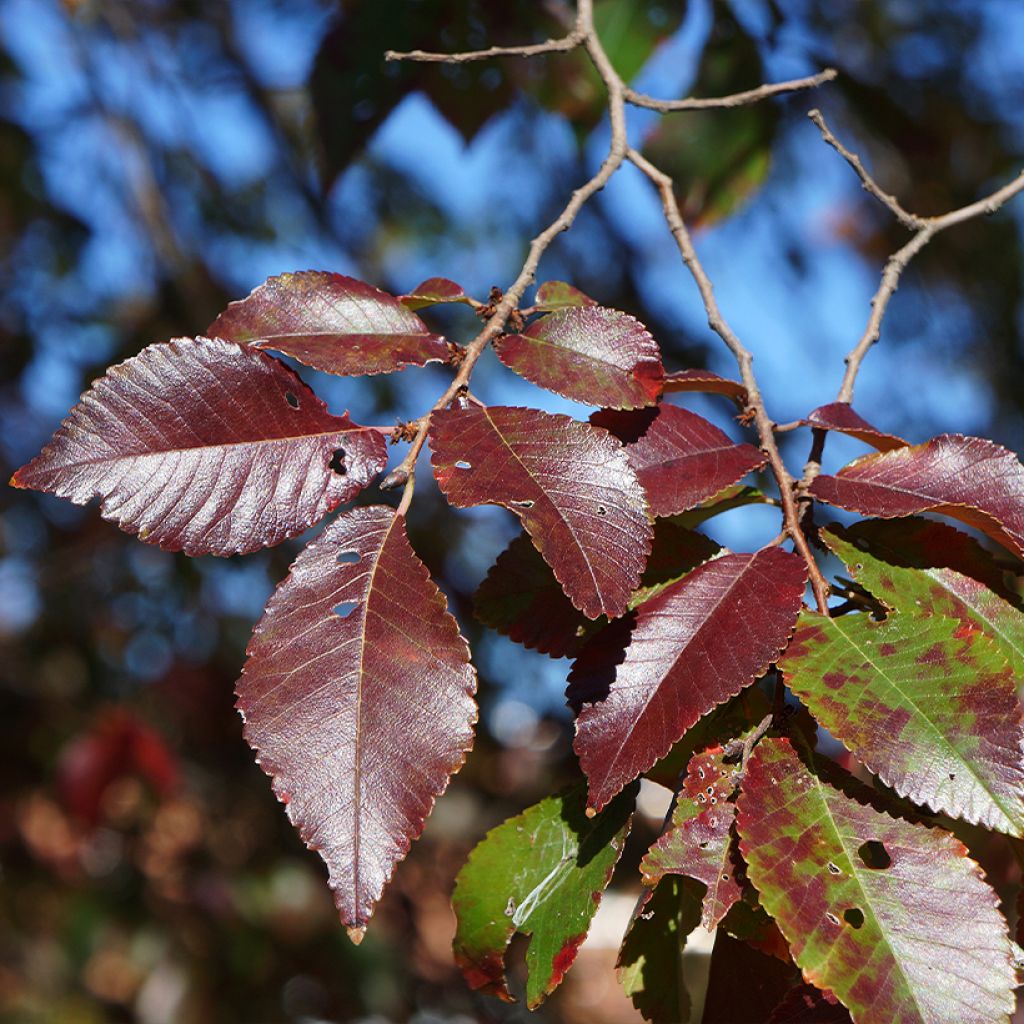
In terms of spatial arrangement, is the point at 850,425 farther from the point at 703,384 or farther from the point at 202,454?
the point at 202,454

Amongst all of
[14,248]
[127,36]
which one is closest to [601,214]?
[127,36]

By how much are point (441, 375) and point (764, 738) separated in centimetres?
220

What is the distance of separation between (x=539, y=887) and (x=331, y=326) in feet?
1.29

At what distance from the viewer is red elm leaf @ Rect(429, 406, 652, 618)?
0.58 m

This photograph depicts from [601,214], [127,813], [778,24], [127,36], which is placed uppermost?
[127,36]

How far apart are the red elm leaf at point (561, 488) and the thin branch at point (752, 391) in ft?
0.41

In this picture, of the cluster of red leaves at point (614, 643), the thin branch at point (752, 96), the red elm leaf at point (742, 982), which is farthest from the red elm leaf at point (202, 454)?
the thin branch at point (752, 96)

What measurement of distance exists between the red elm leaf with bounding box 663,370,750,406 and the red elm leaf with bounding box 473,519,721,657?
0.33 ft

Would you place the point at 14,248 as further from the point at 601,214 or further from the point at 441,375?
the point at 601,214

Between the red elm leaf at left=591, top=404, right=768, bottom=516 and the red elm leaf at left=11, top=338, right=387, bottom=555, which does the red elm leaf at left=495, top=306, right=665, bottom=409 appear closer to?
the red elm leaf at left=591, top=404, right=768, bottom=516

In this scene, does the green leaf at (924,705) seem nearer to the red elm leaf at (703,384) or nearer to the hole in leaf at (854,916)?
the hole in leaf at (854,916)

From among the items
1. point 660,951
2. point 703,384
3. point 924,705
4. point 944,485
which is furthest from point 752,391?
point 660,951

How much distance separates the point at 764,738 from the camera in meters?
0.61

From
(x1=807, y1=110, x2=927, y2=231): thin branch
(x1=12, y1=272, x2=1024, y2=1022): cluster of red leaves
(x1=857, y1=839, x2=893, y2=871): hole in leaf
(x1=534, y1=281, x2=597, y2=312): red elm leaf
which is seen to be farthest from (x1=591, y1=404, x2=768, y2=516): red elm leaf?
(x1=807, y1=110, x2=927, y2=231): thin branch
